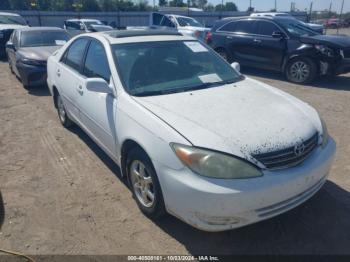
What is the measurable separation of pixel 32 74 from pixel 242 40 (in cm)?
584

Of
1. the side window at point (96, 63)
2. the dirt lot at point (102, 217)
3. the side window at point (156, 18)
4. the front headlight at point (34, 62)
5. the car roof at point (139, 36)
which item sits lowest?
the dirt lot at point (102, 217)

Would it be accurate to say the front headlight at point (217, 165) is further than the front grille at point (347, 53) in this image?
No

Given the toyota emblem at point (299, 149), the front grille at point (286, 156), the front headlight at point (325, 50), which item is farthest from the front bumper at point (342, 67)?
the toyota emblem at point (299, 149)

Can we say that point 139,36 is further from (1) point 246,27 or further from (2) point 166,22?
(2) point 166,22

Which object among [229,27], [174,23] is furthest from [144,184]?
[174,23]

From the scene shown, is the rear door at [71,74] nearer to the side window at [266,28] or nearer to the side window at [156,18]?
the side window at [266,28]

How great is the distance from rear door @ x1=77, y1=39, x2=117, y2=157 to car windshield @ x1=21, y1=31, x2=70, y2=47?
17.4 feet

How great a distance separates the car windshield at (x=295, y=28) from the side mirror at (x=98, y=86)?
6.68 metres

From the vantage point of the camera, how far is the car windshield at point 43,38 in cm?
880

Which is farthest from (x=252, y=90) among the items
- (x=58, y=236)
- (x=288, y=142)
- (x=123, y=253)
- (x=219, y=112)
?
(x=58, y=236)

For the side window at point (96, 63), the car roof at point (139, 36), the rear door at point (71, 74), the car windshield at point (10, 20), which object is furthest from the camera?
the car windshield at point (10, 20)

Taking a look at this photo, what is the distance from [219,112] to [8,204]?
2.42 meters

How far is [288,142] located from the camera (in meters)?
2.56

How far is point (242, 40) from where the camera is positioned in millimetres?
9461
